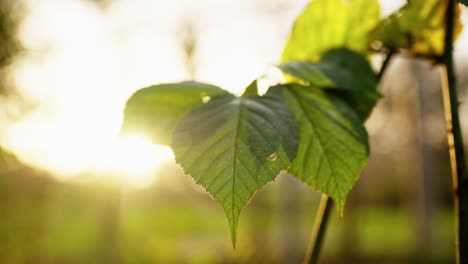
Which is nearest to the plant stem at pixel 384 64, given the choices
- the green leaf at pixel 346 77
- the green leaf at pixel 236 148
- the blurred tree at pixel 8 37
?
the green leaf at pixel 346 77

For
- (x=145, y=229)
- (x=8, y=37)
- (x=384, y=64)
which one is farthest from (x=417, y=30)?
(x=145, y=229)

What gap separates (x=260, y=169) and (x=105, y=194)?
5.60 metres

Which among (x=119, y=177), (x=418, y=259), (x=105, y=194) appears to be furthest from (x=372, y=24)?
(x=418, y=259)

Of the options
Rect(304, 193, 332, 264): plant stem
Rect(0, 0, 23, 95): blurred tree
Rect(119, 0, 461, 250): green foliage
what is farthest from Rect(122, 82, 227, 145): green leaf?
Rect(0, 0, 23, 95): blurred tree

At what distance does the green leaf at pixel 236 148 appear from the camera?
336mm

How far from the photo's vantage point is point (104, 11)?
18.2ft

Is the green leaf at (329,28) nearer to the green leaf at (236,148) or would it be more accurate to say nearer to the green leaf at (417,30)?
the green leaf at (417,30)

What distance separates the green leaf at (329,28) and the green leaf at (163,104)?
12 centimetres

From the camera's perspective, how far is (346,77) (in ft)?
1.40

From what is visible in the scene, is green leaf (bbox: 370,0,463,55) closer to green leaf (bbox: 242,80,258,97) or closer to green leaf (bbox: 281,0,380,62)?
green leaf (bbox: 281,0,380,62)

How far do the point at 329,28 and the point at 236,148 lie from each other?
0.67 feet

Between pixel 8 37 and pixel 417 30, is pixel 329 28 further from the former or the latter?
pixel 8 37

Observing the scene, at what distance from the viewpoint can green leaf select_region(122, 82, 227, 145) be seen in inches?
16.3

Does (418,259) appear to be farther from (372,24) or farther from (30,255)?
(372,24)
